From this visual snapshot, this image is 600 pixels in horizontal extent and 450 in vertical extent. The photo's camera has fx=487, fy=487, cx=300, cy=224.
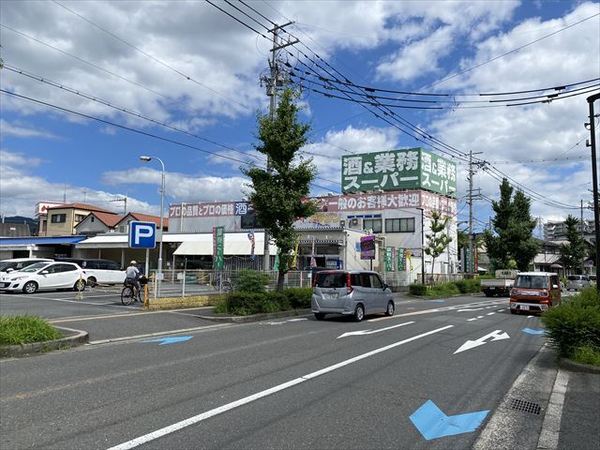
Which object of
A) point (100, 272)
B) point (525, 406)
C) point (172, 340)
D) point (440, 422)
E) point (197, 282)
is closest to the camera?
point (440, 422)

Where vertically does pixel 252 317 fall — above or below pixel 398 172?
below

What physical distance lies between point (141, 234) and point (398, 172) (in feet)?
124

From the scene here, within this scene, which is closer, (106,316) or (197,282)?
(106,316)

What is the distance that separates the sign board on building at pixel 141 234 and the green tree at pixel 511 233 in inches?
1552

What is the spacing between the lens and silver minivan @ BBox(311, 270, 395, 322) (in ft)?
53.0

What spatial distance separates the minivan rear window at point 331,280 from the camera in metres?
16.4

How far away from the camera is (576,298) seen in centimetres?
1089

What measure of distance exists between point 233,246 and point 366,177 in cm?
2246

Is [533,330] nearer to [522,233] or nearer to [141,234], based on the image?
[141,234]

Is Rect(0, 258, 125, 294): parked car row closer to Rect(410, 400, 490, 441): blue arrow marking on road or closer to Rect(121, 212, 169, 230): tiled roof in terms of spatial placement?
Rect(121, 212, 169, 230): tiled roof

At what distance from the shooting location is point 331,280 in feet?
54.3

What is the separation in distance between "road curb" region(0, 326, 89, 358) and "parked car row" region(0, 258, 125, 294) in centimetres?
1255

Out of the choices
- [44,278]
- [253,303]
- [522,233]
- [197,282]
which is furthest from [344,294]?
[522,233]

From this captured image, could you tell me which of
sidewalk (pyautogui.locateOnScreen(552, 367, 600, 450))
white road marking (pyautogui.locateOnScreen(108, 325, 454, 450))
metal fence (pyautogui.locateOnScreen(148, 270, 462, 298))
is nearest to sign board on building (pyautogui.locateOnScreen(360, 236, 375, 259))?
metal fence (pyautogui.locateOnScreen(148, 270, 462, 298))
